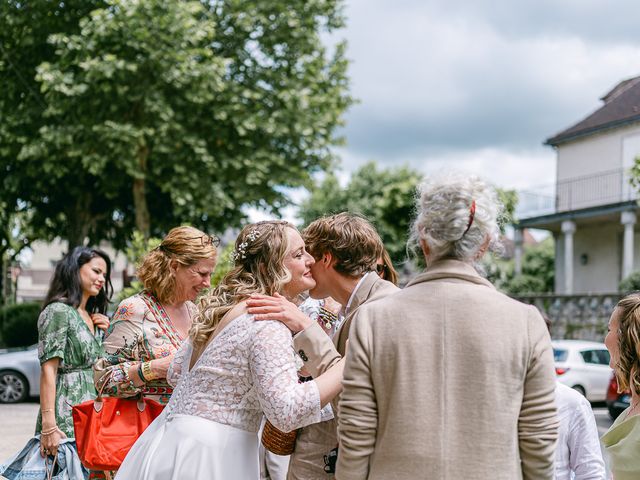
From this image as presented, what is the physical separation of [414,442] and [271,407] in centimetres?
65

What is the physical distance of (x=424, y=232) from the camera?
2402 millimetres

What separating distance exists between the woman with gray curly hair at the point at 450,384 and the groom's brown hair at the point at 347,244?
89 cm

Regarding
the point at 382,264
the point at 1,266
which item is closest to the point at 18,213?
the point at 1,266

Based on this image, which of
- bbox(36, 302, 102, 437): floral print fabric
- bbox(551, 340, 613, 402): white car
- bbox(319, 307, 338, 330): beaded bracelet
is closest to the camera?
bbox(319, 307, 338, 330): beaded bracelet

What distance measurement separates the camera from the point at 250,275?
304 cm

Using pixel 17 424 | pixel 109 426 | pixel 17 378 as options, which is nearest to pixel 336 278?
pixel 109 426

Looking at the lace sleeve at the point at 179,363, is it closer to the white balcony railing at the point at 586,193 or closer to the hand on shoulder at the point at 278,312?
the hand on shoulder at the point at 278,312

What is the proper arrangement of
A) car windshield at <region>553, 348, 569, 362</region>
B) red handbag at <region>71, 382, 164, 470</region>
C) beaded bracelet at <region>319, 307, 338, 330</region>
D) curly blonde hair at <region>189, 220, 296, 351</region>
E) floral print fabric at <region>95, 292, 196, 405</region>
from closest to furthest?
curly blonde hair at <region>189, 220, 296, 351</region> → red handbag at <region>71, 382, 164, 470</region> → floral print fabric at <region>95, 292, 196, 405</region> → beaded bracelet at <region>319, 307, 338, 330</region> → car windshield at <region>553, 348, 569, 362</region>

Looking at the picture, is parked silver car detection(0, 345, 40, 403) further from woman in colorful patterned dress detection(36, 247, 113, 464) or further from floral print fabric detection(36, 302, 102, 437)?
floral print fabric detection(36, 302, 102, 437)

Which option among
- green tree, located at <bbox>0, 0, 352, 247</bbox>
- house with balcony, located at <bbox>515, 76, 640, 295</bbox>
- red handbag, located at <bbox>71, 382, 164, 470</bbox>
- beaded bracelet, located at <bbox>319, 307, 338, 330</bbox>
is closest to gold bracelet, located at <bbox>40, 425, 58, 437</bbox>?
red handbag, located at <bbox>71, 382, 164, 470</bbox>

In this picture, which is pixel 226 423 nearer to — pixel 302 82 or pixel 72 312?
pixel 72 312

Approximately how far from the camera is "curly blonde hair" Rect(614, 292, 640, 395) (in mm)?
3162

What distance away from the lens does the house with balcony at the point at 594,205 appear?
1107 inches

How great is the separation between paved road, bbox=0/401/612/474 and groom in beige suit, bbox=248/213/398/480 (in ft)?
22.2
